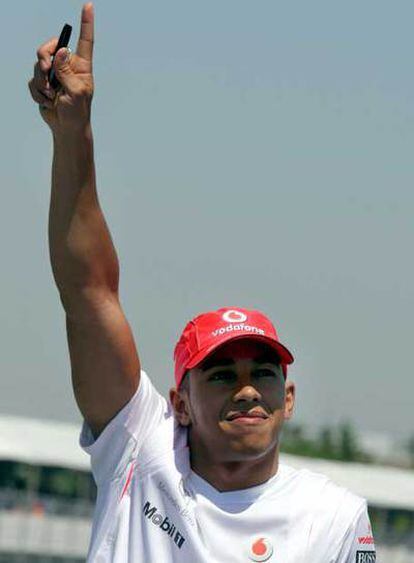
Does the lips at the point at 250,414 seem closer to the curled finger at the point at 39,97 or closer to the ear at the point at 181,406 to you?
the ear at the point at 181,406

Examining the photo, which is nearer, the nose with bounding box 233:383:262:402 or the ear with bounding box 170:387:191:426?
the nose with bounding box 233:383:262:402

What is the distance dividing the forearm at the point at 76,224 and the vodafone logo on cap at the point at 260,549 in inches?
37.9

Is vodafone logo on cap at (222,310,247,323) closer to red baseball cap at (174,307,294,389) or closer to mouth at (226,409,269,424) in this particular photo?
red baseball cap at (174,307,294,389)

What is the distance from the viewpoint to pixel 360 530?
6.61 metres

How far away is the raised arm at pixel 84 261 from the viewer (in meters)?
6.42

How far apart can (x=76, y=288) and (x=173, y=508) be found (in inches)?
31.3

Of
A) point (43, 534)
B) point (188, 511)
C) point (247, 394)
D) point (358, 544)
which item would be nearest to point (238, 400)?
point (247, 394)

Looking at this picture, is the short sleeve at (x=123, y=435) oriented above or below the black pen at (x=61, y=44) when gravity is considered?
below

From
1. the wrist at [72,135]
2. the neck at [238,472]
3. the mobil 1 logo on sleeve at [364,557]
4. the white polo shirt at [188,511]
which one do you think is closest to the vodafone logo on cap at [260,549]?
the white polo shirt at [188,511]

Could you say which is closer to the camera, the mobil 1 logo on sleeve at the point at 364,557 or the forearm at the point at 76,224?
the forearm at the point at 76,224

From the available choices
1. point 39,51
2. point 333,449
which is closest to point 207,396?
point 39,51

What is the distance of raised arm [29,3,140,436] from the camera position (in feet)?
21.1

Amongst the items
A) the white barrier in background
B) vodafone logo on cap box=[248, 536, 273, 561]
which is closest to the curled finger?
vodafone logo on cap box=[248, 536, 273, 561]

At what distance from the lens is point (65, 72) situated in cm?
633
